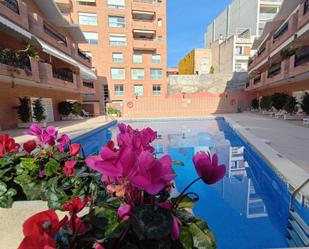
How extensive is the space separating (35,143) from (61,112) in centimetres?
1531

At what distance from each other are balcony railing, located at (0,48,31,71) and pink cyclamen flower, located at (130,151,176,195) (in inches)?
383

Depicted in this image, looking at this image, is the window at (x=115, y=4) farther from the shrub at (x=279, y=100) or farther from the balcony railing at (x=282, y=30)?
the shrub at (x=279, y=100)

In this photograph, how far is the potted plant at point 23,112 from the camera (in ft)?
36.0

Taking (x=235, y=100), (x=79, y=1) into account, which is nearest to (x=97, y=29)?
(x=79, y=1)

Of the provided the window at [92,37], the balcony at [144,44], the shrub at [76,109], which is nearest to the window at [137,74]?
the balcony at [144,44]

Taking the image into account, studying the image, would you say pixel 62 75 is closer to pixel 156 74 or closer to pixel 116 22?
pixel 156 74

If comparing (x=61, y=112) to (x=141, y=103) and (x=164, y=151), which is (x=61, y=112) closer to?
(x=141, y=103)

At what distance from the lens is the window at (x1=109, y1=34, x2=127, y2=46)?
26569 millimetres

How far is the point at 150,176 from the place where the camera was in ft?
2.25

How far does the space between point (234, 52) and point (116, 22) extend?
18682mm

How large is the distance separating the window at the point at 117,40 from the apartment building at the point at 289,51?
653 inches

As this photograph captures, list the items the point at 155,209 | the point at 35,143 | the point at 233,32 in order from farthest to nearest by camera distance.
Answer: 1. the point at 233,32
2. the point at 35,143
3. the point at 155,209

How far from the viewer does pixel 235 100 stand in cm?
2494

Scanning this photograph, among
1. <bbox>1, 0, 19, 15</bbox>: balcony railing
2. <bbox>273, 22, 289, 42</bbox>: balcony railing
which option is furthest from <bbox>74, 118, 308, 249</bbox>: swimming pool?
<bbox>273, 22, 289, 42</bbox>: balcony railing
